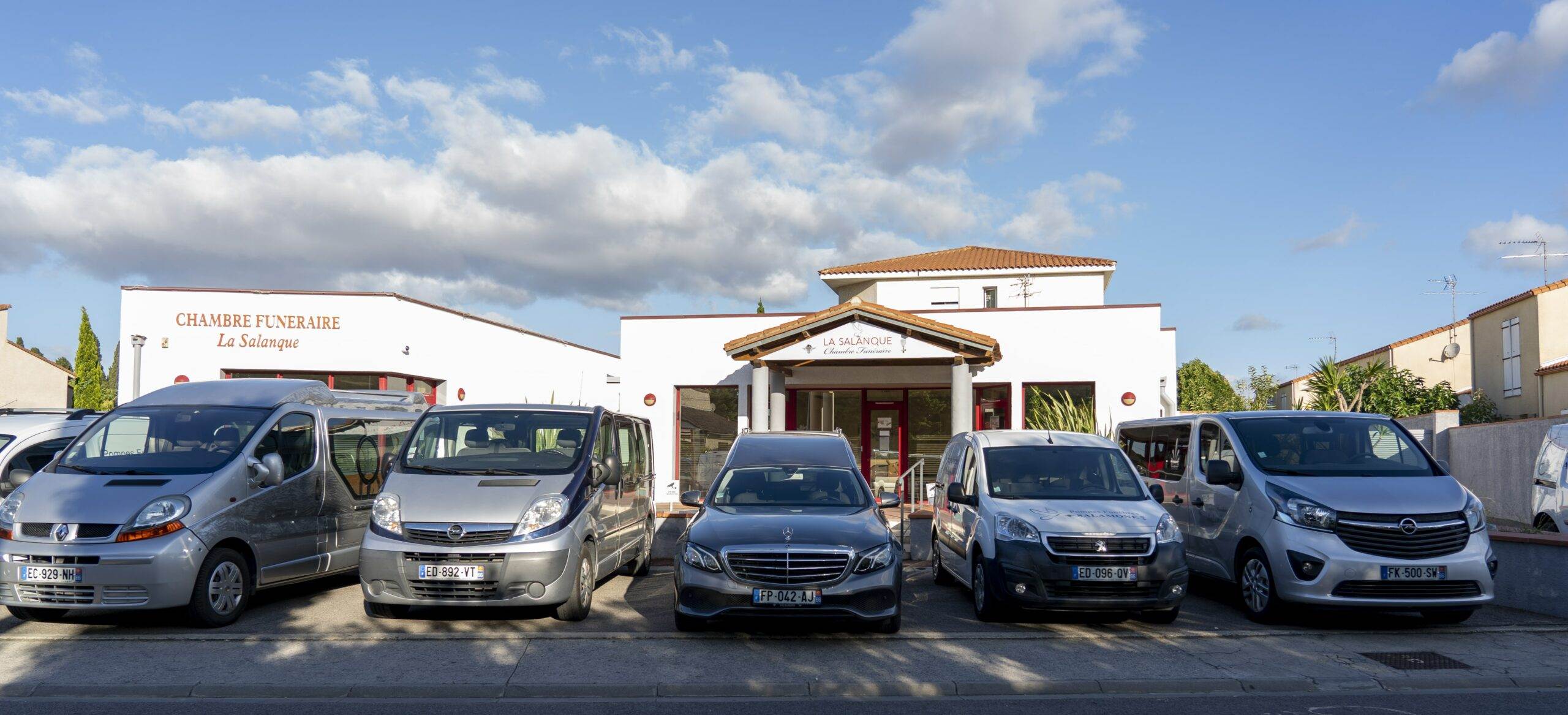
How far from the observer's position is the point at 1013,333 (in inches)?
789

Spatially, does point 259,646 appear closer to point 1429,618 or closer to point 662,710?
point 662,710

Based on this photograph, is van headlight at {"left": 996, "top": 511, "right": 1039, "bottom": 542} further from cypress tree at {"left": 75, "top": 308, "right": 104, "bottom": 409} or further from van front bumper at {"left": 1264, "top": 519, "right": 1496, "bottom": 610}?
cypress tree at {"left": 75, "top": 308, "right": 104, "bottom": 409}

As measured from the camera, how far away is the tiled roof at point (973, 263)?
29656 mm

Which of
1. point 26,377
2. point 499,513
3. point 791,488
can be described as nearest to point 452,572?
point 499,513

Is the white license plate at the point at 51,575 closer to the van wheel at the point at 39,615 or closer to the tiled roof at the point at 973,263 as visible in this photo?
the van wheel at the point at 39,615

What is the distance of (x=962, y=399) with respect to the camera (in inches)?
718

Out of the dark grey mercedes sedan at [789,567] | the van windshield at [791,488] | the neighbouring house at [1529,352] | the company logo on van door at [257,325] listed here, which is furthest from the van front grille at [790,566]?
the neighbouring house at [1529,352]

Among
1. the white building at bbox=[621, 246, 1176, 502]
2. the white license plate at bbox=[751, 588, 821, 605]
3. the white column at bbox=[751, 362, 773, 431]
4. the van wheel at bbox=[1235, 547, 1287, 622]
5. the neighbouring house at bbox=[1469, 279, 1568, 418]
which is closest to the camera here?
the white license plate at bbox=[751, 588, 821, 605]

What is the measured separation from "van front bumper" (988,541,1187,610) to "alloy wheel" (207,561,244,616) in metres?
6.52

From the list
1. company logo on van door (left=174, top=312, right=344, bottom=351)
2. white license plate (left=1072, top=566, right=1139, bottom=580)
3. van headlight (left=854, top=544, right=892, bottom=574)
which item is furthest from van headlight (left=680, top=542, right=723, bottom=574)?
company logo on van door (left=174, top=312, right=344, bottom=351)

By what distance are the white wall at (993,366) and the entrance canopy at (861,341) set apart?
1.95 m

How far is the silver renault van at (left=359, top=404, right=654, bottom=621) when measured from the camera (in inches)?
338

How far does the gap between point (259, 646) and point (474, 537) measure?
174 centimetres

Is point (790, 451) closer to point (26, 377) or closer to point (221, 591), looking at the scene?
point (221, 591)
